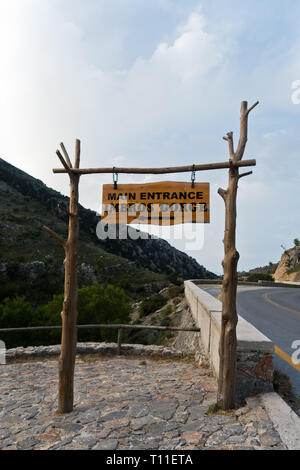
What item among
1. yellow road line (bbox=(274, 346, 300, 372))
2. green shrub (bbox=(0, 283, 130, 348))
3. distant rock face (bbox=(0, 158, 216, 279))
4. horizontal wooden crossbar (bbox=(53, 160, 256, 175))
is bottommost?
green shrub (bbox=(0, 283, 130, 348))

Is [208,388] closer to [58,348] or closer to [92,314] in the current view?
[58,348]

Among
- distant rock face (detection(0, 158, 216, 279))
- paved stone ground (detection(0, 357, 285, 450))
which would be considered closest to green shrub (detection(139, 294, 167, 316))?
paved stone ground (detection(0, 357, 285, 450))

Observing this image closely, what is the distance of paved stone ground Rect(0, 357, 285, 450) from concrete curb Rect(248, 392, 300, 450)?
0.10 m

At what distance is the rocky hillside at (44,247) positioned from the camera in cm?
4416

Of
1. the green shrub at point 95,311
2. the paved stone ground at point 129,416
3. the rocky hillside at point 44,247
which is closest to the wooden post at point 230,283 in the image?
the paved stone ground at point 129,416

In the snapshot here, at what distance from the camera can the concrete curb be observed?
10.8ft

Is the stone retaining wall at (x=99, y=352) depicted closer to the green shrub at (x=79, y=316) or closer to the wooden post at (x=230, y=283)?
the wooden post at (x=230, y=283)

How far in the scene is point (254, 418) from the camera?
3945 mm

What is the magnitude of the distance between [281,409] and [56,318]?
2224 centimetres

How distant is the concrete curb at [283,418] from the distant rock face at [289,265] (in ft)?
170

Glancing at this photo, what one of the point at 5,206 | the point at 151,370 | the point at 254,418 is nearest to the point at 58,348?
the point at 151,370

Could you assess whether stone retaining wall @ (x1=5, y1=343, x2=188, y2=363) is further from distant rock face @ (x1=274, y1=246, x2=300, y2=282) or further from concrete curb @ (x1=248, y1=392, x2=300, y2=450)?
distant rock face @ (x1=274, y1=246, x2=300, y2=282)

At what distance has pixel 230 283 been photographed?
183 inches

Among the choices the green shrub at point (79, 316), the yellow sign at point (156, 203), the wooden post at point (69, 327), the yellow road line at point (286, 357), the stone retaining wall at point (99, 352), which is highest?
the yellow sign at point (156, 203)
